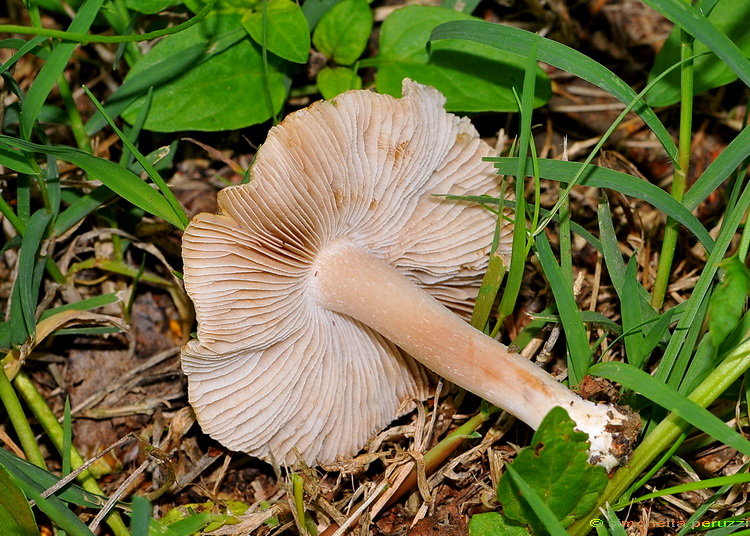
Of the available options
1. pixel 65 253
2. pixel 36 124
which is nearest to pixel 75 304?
pixel 65 253


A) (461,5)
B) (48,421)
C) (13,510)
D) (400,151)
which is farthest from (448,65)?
(13,510)

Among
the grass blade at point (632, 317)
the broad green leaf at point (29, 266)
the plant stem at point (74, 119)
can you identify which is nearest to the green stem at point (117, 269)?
the broad green leaf at point (29, 266)

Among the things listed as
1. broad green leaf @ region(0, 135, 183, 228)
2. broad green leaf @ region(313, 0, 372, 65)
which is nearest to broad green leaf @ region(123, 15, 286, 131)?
broad green leaf @ region(313, 0, 372, 65)

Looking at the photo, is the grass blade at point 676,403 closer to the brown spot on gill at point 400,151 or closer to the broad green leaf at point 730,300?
the broad green leaf at point 730,300

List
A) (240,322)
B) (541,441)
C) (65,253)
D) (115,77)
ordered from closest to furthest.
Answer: (541,441)
(240,322)
(65,253)
(115,77)

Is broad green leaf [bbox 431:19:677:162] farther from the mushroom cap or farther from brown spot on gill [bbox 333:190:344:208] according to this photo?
brown spot on gill [bbox 333:190:344:208]

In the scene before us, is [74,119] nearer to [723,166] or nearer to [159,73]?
[159,73]

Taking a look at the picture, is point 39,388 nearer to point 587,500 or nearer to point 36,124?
point 36,124
